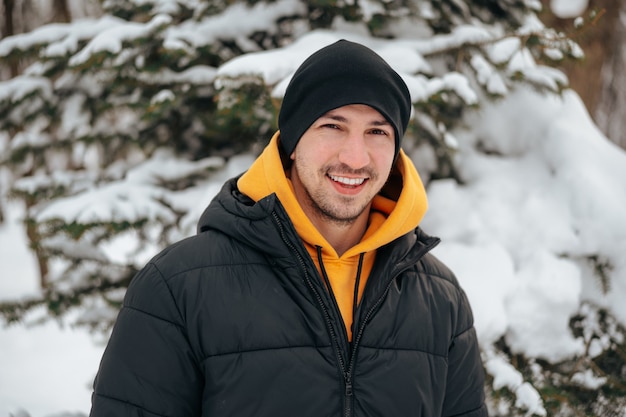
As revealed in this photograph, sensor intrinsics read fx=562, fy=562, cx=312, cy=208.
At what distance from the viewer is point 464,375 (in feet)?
6.76

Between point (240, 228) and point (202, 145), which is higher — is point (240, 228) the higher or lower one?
the higher one

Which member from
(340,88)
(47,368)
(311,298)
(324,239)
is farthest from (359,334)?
(47,368)

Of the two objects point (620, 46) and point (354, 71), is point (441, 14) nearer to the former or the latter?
point (354, 71)

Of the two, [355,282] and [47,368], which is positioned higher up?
[355,282]

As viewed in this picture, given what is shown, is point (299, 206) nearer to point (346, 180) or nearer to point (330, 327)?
point (346, 180)

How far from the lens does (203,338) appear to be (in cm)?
169

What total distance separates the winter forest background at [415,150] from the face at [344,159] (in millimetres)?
763

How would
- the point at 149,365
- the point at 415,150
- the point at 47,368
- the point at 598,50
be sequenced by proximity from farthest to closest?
the point at 47,368, the point at 598,50, the point at 415,150, the point at 149,365

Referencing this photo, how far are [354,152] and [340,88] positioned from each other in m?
0.22

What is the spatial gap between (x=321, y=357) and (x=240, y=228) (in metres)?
0.48

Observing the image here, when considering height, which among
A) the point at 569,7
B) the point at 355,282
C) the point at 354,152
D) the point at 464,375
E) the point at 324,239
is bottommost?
the point at 464,375

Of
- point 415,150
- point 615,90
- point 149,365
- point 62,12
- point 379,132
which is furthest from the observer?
point 62,12

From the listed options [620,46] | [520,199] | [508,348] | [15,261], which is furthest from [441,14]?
[15,261]

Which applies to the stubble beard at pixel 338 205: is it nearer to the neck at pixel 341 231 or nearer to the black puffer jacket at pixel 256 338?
the neck at pixel 341 231
